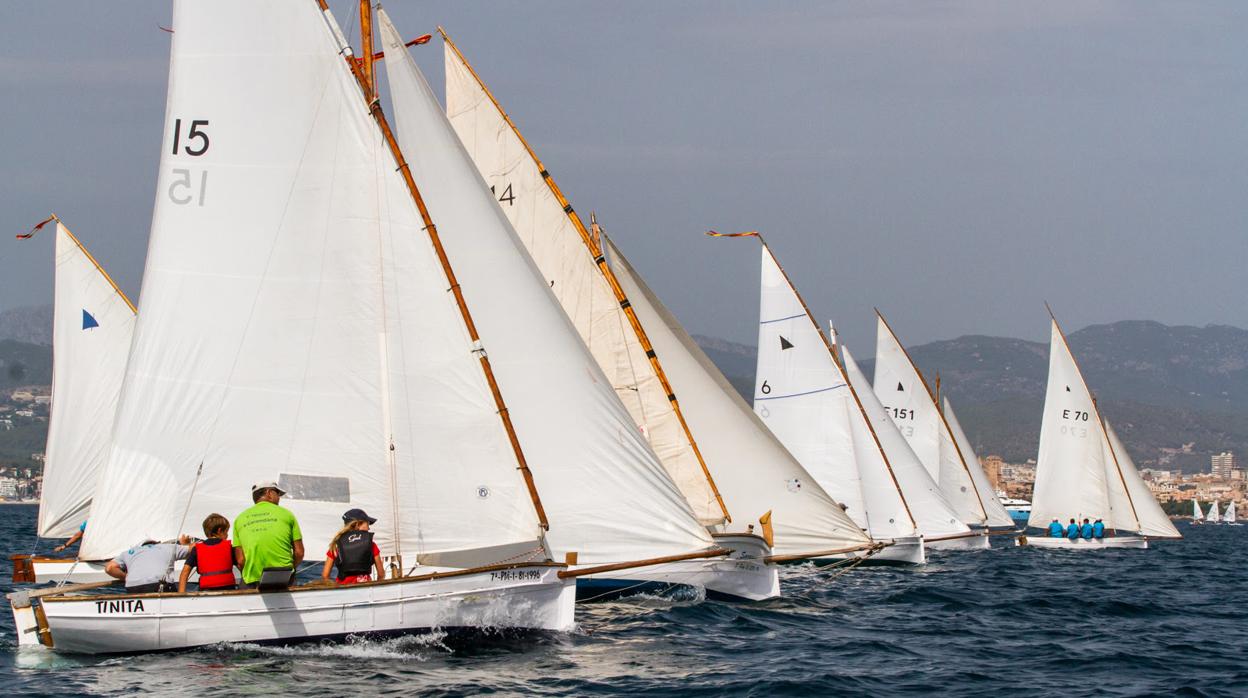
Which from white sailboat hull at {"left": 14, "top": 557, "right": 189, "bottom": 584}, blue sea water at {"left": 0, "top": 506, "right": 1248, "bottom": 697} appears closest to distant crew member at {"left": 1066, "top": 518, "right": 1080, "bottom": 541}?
blue sea water at {"left": 0, "top": 506, "right": 1248, "bottom": 697}

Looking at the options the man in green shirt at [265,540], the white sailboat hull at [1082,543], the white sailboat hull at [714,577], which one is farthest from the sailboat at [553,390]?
the white sailboat hull at [1082,543]

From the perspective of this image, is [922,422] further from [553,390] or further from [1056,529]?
[553,390]

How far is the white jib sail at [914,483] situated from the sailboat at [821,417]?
3895 millimetres

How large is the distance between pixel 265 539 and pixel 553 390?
6137 mm

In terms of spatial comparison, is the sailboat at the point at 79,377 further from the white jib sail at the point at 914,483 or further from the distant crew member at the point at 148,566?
the white jib sail at the point at 914,483

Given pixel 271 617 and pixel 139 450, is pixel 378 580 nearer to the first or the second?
pixel 271 617

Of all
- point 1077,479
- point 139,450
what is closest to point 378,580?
point 139,450

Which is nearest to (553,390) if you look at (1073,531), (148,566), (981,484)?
(148,566)

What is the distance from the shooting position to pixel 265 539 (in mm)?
22000

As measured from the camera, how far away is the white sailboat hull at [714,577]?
29.7m

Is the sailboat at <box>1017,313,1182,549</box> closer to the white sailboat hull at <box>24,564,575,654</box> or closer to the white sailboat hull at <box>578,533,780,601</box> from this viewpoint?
the white sailboat hull at <box>578,533,780,601</box>

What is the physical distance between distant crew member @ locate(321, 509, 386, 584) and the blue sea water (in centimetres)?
106

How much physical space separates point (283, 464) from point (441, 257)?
4122 mm

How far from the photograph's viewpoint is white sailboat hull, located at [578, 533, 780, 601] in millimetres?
29734
